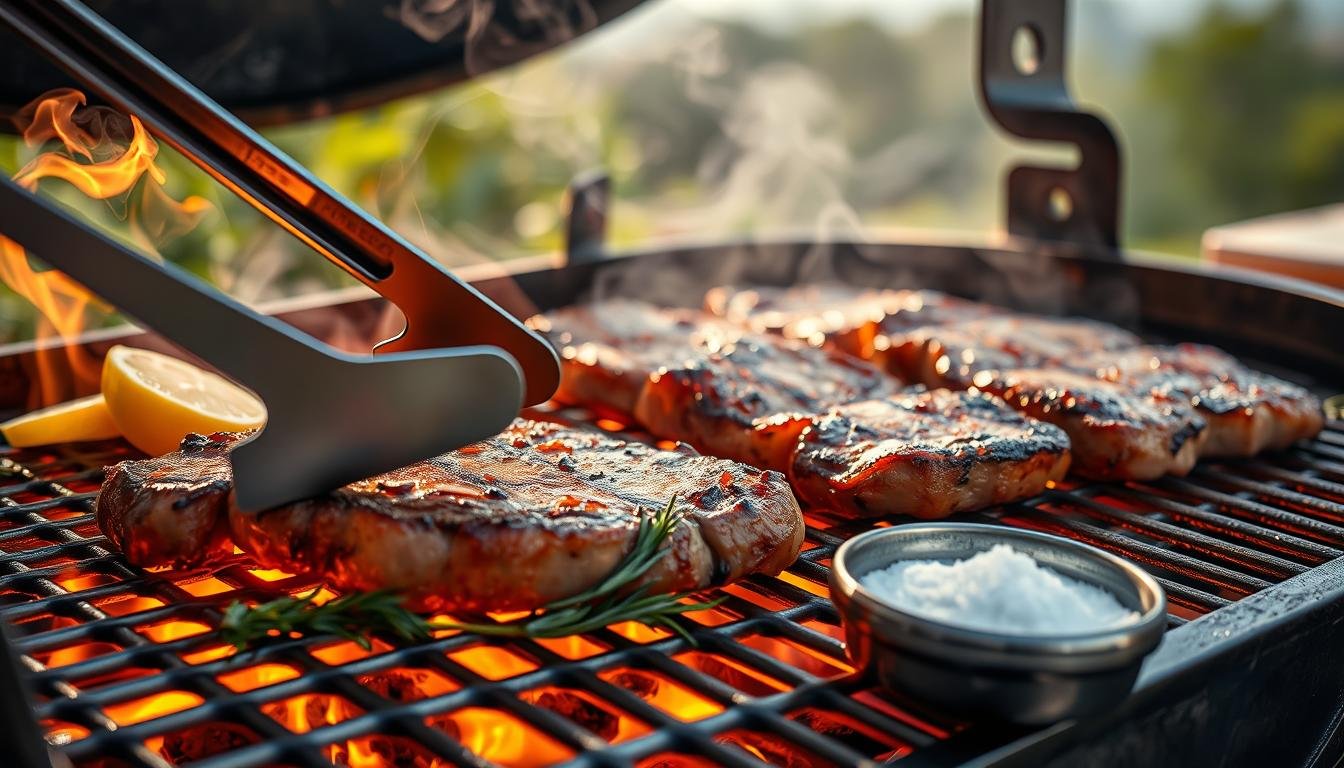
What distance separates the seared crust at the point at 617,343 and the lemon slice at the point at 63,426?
1157 mm

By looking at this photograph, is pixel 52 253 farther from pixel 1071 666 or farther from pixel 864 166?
pixel 864 166

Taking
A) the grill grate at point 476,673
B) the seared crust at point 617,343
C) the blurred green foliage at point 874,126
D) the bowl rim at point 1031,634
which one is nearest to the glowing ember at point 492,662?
the grill grate at point 476,673

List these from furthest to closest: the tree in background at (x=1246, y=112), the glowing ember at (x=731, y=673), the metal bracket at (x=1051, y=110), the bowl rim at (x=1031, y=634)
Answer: the tree in background at (x=1246, y=112)
the metal bracket at (x=1051, y=110)
the glowing ember at (x=731, y=673)
the bowl rim at (x=1031, y=634)

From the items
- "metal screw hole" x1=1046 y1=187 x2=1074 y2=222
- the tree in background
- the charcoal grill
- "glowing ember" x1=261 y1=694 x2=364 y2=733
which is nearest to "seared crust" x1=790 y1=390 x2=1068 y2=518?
the charcoal grill

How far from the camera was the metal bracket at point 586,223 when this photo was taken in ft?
15.3

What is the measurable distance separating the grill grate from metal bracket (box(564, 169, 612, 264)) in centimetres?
217

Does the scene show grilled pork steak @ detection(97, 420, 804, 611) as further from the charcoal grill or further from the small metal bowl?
the small metal bowl

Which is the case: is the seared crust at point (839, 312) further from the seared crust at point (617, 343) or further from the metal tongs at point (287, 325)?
the metal tongs at point (287, 325)

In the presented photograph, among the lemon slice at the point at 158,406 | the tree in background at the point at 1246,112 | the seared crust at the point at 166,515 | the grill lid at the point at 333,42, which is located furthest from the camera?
the tree in background at the point at 1246,112

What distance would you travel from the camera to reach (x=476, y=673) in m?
1.88

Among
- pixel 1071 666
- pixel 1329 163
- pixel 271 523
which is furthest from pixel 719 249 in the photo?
pixel 1329 163

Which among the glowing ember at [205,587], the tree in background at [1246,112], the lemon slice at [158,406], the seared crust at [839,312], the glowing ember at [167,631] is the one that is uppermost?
the lemon slice at [158,406]

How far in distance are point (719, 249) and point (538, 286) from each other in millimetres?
896

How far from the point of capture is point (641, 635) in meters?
2.16
